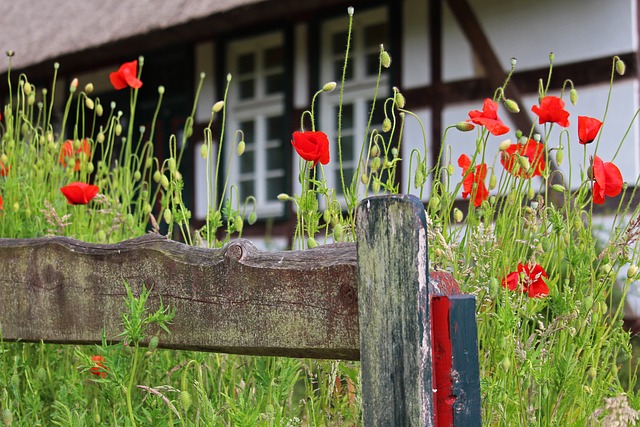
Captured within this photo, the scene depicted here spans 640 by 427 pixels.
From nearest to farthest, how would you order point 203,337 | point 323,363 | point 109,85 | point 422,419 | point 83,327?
point 422,419 < point 203,337 < point 83,327 < point 323,363 < point 109,85

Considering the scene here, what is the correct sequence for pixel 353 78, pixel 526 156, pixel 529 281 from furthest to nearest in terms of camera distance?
1. pixel 353 78
2. pixel 526 156
3. pixel 529 281

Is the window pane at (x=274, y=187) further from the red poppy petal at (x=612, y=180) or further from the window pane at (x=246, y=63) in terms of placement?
the red poppy petal at (x=612, y=180)

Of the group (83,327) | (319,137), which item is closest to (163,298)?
(83,327)

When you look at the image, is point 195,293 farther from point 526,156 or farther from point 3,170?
point 3,170

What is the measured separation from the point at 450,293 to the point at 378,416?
180 millimetres

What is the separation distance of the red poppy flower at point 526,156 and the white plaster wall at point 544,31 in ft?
10.3

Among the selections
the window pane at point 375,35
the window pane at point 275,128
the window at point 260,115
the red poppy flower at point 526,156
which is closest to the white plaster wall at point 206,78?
the window at point 260,115

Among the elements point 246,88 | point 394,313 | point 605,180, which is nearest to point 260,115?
point 246,88

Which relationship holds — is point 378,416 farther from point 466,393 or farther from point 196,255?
point 196,255

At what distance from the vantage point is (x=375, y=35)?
6254 millimetres

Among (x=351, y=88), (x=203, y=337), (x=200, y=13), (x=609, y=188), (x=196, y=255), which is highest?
(x=200, y=13)

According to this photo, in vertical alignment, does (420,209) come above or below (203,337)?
above

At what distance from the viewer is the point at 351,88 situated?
6355 millimetres

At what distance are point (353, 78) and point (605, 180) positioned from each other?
4645mm
